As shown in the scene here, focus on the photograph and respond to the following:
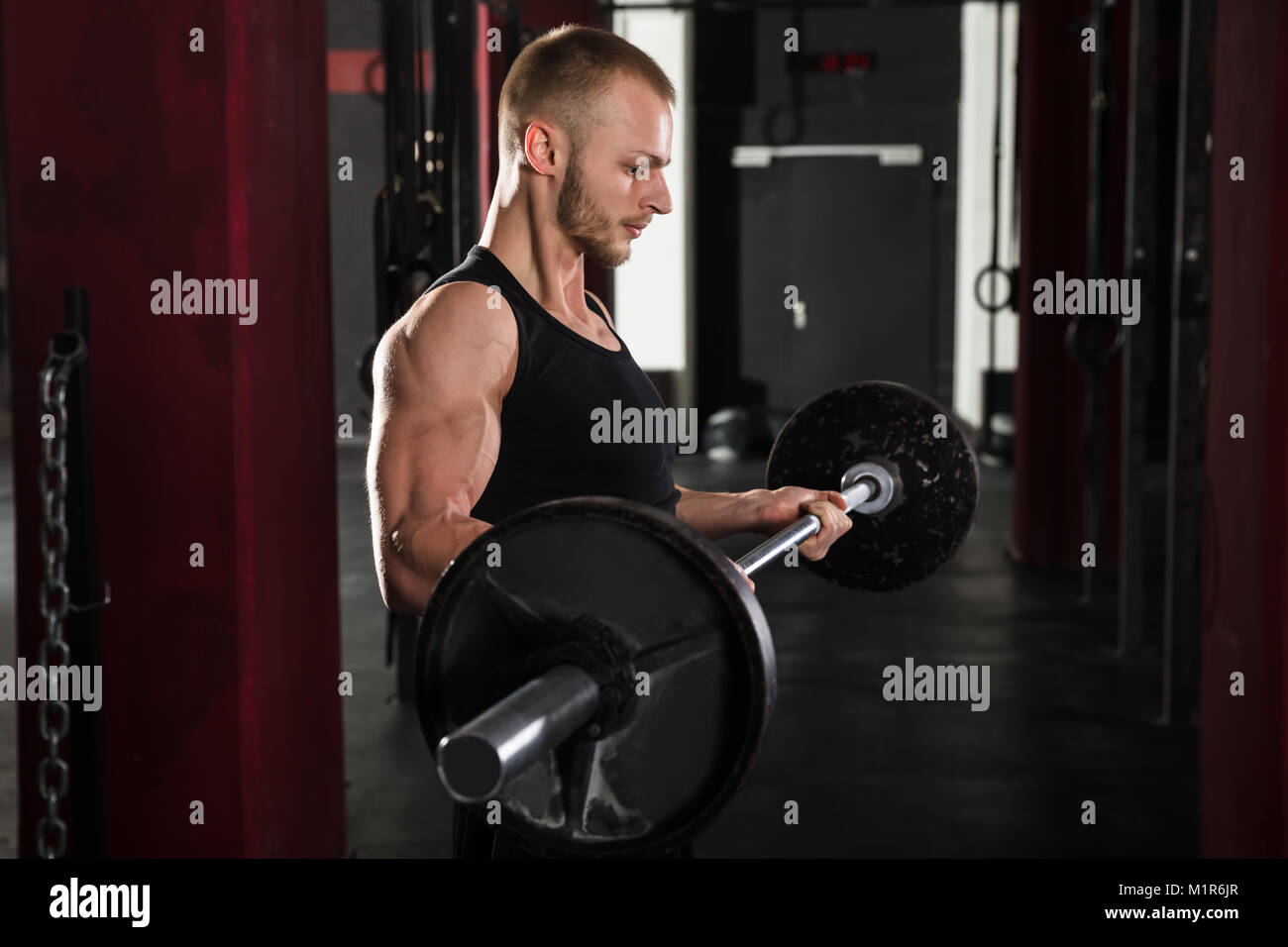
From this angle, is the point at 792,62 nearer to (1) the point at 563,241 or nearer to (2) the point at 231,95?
(2) the point at 231,95


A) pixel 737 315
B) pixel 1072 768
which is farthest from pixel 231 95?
pixel 737 315

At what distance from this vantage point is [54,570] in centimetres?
175

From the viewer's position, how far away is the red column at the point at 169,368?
196 centimetres

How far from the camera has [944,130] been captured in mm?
8281

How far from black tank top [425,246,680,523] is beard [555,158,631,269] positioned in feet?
0.24

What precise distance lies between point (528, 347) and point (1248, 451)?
1.42 m

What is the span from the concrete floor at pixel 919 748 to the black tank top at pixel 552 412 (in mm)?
815

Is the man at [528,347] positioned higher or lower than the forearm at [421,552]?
higher
